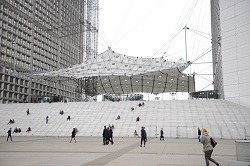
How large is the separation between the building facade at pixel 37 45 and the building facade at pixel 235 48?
35749 millimetres

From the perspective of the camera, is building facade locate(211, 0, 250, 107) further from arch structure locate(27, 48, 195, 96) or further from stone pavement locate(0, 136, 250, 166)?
stone pavement locate(0, 136, 250, 166)

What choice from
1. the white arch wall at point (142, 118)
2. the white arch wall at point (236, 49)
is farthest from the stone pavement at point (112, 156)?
the white arch wall at point (236, 49)

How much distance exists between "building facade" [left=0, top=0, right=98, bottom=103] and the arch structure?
22.3ft

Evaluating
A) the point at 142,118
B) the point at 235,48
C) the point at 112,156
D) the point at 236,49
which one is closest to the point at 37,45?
the point at 142,118

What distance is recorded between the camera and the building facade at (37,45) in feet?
248

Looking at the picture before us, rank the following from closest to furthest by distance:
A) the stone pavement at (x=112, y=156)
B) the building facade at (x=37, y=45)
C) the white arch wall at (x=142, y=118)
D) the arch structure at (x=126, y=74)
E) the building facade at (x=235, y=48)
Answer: the stone pavement at (x=112, y=156)
the white arch wall at (x=142, y=118)
the building facade at (x=235, y=48)
the arch structure at (x=126, y=74)
the building facade at (x=37, y=45)

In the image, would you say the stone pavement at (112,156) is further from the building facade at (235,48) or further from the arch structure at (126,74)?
the arch structure at (126,74)

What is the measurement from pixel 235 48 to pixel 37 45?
69.2m

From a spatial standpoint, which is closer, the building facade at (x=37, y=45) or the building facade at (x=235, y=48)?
the building facade at (x=235, y=48)

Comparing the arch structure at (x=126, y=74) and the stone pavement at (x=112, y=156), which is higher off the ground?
the arch structure at (x=126, y=74)

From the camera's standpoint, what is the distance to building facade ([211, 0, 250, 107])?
40.3 meters

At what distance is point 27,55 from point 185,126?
65.9 m

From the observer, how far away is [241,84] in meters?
40.8

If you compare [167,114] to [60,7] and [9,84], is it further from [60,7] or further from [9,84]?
[60,7]
